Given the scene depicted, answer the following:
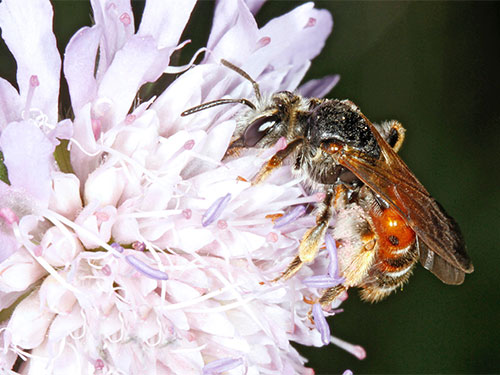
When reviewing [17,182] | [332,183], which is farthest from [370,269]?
[17,182]

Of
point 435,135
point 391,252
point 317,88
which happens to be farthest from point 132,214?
point 435,135

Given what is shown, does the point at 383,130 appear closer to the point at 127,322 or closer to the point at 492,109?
the point at 127,322

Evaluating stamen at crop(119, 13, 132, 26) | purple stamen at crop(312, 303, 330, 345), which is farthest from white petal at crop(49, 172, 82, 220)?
purple stamen at crop(312, 303, 330, 345)

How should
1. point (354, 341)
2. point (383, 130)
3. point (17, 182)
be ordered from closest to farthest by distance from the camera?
point (17, 182)
point (383, 130)
point (354, 341)

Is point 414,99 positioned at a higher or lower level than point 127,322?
lower

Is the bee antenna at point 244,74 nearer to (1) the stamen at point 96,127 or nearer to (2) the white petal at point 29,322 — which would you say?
(1) the stamen at point 96,127

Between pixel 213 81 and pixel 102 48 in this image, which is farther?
pixel 213 81

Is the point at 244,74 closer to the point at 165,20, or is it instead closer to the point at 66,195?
the point at 165,20

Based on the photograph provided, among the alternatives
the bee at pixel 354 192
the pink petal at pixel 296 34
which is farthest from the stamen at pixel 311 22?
the bee at pixel 354 192
